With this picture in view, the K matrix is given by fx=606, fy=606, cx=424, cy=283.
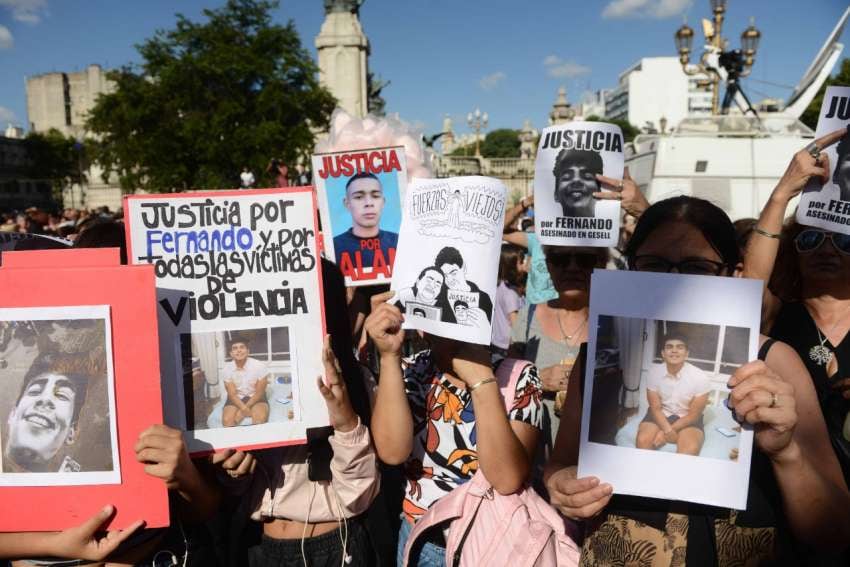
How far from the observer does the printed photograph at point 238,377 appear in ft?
6.55

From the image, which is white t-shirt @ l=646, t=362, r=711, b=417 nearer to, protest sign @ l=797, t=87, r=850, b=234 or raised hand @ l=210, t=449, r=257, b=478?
protest sign @ l=797, t=87, r=850, b=234

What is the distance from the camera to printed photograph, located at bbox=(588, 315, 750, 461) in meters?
1.58

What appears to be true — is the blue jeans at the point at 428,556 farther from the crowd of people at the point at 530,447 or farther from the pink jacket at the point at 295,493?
the pink jacket at the point at 295,493

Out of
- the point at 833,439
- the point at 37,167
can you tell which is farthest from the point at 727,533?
the point at 37,167

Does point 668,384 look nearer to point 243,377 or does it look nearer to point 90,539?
point 243,377

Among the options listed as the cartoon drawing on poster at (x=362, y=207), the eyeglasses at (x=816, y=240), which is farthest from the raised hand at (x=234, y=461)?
the eyeglasses at (x=816, y=240)

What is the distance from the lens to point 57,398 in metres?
1.82

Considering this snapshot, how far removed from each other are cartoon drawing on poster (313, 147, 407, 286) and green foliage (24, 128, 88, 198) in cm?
7144

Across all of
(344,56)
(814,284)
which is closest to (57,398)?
(814,284)

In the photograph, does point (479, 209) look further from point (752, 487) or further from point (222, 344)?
point (752, 487)

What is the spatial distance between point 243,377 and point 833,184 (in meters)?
2.31

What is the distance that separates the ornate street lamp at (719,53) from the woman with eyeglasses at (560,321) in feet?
47.7

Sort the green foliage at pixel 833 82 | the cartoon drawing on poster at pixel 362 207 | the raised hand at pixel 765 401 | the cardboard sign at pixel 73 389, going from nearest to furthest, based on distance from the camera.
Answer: the raised hand at pixel 765 401
the cardboard sign at pixel 73 389
the cartoon drawing on poster at pixel 362 207
the green foliage at pixel 833 82

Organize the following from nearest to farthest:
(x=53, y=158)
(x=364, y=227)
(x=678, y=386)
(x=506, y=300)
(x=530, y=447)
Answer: (x=678, y=386) → (x=530, y=447) → (x=364, y=227) → (x=506, y=300) → (x=53, y=158)
